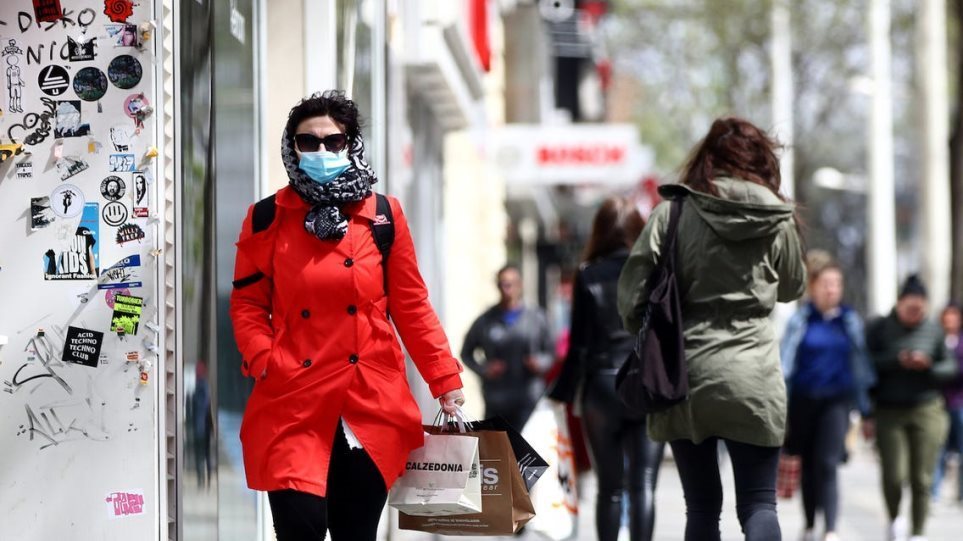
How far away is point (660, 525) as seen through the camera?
11102mm

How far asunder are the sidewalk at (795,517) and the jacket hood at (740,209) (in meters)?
3.11

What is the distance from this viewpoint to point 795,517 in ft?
38.7

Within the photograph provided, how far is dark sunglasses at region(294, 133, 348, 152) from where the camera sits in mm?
4832

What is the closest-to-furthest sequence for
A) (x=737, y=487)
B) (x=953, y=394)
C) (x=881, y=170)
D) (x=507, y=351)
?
(x=737, y=487) → (x=507, y=351) → (x=953, y=394) → (x=881, y=170)

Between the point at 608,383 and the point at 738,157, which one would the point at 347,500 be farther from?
the point at 608,383

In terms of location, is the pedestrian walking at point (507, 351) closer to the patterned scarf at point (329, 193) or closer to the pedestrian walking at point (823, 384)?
the pedestrian walking at point (823, 384)

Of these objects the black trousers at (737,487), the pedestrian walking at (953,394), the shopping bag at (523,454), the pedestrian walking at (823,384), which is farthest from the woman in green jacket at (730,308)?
the pedestrian walking at (953,394)

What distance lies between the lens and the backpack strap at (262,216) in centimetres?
489

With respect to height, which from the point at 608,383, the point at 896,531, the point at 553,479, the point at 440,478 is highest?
the point at 608,383

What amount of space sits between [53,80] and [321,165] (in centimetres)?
112

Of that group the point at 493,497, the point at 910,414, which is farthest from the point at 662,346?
the point at 910,414

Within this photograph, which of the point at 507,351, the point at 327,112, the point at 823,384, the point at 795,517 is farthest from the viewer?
the point at 795,517

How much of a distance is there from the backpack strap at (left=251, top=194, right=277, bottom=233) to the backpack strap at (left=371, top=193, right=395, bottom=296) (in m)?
0.31

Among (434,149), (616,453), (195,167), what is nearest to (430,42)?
(434,149)
